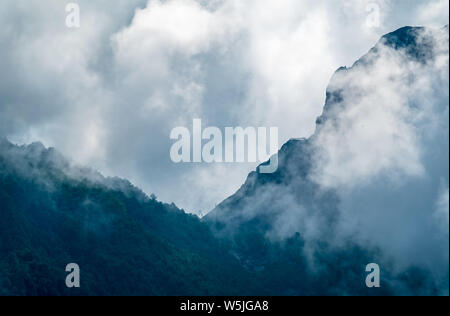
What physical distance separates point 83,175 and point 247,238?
6330 centimetres

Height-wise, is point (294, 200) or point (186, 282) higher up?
point (294, 200)

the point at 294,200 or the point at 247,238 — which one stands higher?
the point at 294,200

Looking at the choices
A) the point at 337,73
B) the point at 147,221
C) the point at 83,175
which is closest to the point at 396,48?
the point at 337,73

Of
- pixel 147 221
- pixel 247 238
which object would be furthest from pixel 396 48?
pixel 147 221

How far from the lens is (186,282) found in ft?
443

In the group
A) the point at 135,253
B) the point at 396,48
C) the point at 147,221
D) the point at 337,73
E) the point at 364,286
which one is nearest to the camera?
the point at 364,286

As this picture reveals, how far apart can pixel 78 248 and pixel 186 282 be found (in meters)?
32.0

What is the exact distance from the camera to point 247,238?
181875 millimetres

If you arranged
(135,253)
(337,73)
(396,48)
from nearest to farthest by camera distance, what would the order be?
(135,253) < (396,48) < (337,73)

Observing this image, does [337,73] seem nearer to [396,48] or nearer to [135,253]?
[396,48]

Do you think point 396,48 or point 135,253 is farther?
point 396,48

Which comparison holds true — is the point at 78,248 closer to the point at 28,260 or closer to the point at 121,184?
the point at 28,260
